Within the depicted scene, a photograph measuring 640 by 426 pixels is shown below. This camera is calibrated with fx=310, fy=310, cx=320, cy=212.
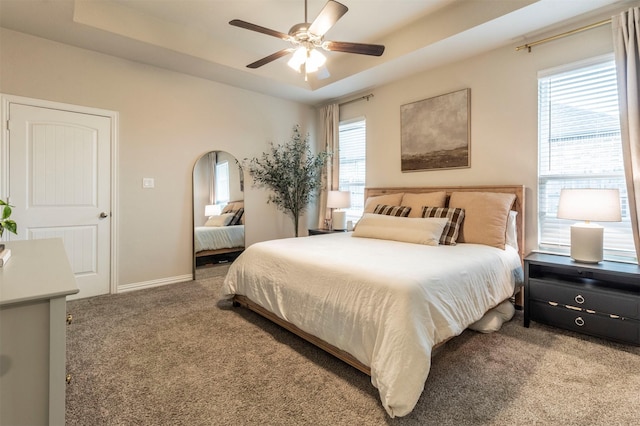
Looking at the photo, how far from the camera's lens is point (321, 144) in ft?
17.3

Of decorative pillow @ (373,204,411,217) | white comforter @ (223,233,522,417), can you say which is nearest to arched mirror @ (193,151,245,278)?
white comforter @ (223,233,522,417)

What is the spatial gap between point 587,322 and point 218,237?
13.0 ft

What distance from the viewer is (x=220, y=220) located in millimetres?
4312

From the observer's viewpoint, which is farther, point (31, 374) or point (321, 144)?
point (321, 144)

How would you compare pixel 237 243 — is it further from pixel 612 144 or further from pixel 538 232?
pixel 612 144

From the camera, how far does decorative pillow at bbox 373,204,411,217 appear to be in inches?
134

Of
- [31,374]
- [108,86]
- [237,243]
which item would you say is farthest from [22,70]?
[31,374]

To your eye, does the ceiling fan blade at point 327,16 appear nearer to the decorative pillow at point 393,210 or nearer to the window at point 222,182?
the decorative pillow at point 393,210

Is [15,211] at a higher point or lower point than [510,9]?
lower

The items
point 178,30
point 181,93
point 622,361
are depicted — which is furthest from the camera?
point 181,93

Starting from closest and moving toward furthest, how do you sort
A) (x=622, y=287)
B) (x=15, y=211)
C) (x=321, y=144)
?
(x=622, y=287) < (x=15, y=211) < (x=321, y=144)

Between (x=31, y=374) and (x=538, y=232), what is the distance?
3.65 metres

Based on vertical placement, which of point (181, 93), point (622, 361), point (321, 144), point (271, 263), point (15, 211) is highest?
point (181, 93)

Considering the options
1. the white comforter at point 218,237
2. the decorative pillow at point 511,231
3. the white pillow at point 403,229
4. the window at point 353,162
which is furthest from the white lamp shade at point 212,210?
the decorative pillow at point 511,231
